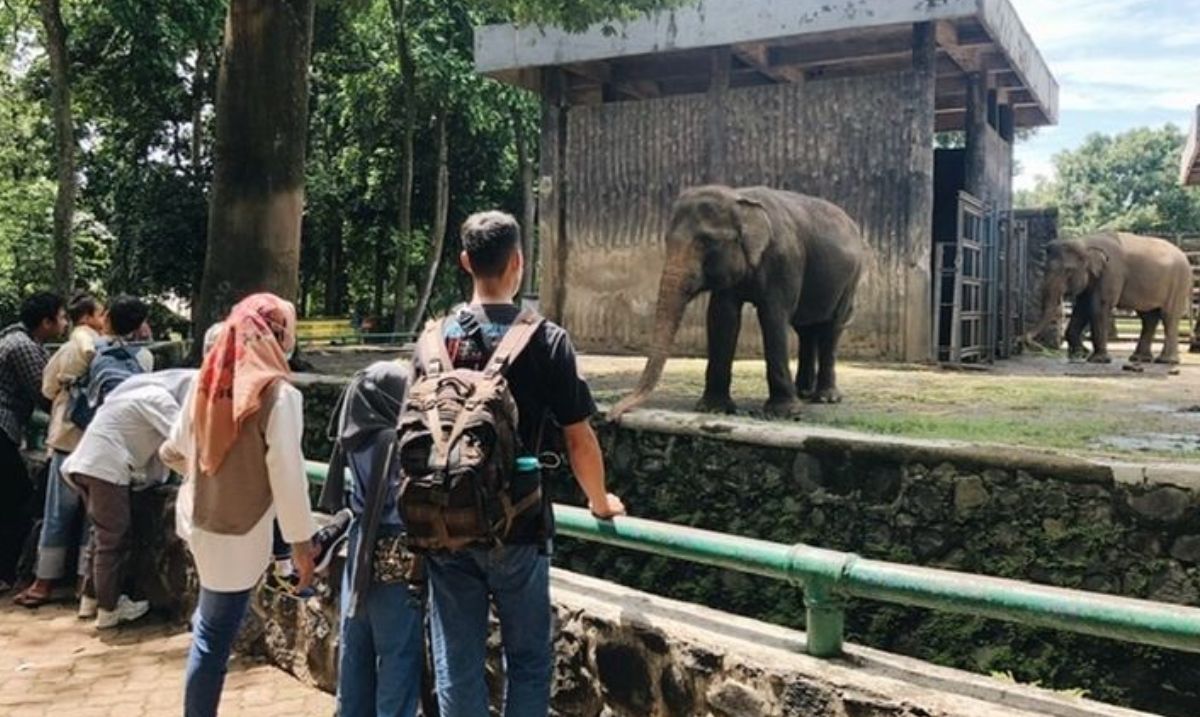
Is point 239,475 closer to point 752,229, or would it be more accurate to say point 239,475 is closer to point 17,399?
point 17,399

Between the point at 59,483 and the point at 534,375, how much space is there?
14.1 ft

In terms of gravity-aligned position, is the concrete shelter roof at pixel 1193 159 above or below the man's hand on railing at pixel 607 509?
above

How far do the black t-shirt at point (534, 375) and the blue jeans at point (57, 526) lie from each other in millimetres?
3994

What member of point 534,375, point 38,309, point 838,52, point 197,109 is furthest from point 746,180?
point 197,109

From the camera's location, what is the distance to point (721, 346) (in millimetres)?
7965

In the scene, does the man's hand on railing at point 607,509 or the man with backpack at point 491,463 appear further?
the man's hand on railing at point 607,509

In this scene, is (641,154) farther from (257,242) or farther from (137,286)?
(137,286)

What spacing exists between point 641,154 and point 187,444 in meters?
12.4

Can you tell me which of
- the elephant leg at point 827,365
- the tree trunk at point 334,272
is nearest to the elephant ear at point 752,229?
the elephant leg at point 827,365

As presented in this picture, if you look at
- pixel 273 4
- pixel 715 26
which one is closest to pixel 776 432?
pixel 273 4

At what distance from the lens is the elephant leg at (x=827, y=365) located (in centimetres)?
924

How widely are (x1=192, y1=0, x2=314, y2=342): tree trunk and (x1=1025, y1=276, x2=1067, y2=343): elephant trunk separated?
10688 millimetres

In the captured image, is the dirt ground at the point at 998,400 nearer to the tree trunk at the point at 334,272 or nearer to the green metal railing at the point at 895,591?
the green metal railing at the point at 895,591

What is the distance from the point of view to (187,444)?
383 cm
